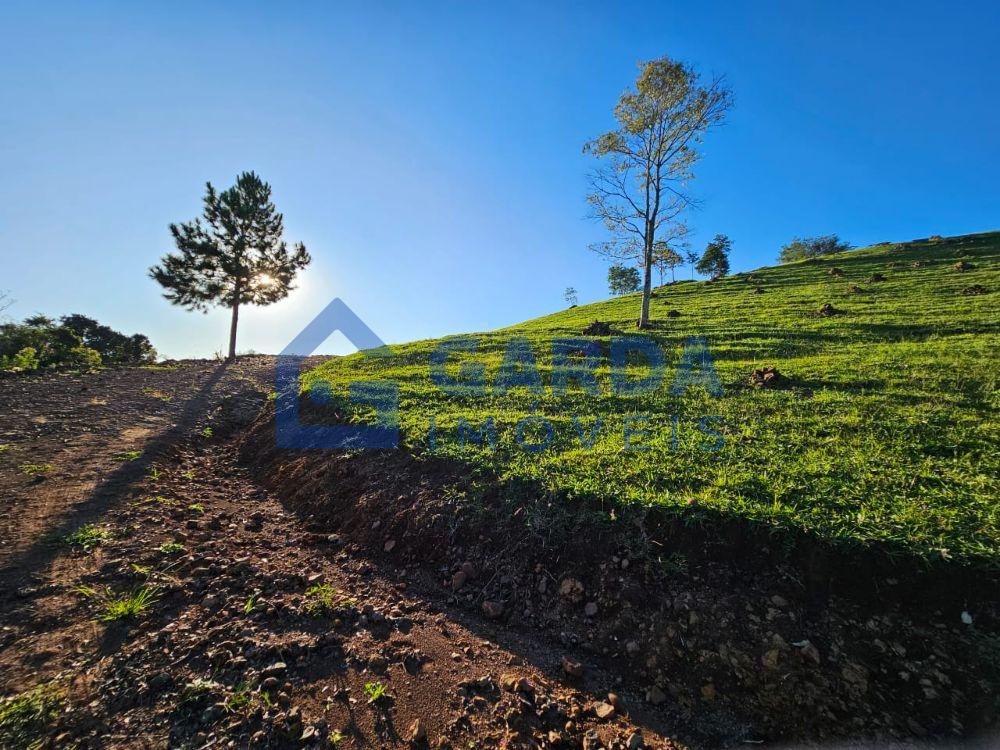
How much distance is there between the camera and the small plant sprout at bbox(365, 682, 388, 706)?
9.70ft

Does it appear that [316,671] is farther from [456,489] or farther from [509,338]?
[509,338]

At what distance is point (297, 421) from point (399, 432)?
11.9 feet

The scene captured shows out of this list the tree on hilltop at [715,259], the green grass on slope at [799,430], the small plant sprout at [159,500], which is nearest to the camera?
the green grass on slope at [799,430]

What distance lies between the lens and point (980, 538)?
3.44 metres

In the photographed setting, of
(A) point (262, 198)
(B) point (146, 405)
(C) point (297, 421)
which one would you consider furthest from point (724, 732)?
(A) point (262, 198)

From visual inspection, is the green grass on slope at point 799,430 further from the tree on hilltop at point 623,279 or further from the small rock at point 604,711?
the tree on hilltop at point 623,279

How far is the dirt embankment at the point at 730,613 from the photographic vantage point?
2.79 metres

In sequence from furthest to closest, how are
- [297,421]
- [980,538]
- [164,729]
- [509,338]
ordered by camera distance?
1. [509,338]
2. [297,421]
3. [980,538]
4. [164,729]

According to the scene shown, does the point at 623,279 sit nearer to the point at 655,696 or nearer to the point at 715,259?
the point at 715,259

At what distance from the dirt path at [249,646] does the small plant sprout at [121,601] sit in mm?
44

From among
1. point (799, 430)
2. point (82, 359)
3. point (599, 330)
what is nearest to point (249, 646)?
point (799, 430)

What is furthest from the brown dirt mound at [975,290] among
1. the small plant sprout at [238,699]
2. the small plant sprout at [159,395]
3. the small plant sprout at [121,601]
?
the small plant sprout at [159,395]

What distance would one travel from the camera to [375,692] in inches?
118

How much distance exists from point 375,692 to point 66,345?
94.6ft
